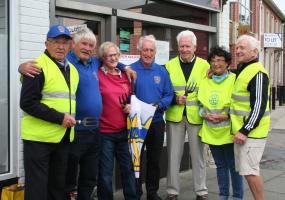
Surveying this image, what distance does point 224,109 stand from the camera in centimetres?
494

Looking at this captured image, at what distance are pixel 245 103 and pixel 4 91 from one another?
2.54 meters

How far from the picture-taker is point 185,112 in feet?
18.2

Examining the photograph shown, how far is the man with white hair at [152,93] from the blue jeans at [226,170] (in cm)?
70

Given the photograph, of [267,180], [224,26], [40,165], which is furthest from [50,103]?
[224,26]

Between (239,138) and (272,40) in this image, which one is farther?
(272,40)

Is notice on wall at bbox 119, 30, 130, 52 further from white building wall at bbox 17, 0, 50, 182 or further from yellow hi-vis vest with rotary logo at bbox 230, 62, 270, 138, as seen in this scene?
yellow hi-vis vest with rotary logo at bbox 230, 62, 270, 138

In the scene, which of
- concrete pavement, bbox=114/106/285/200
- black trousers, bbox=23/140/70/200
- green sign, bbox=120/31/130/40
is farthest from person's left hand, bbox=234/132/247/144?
green sign, bbox=120/31/130/40

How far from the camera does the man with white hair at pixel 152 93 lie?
5105 mm

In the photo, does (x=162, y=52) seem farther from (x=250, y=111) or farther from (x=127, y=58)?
(x=250, y=111)

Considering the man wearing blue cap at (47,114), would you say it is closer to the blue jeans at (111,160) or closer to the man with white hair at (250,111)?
the blue jeans at (111,160)

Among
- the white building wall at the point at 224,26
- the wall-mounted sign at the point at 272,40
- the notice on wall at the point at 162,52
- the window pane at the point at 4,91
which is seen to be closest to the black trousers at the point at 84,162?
the window pane at the point at 4,91

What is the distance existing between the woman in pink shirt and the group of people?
0.01 metres

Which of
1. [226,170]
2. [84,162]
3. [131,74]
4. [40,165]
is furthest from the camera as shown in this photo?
[226,170]

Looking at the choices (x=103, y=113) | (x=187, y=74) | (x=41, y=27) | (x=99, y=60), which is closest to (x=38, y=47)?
(x=41, y=27)
